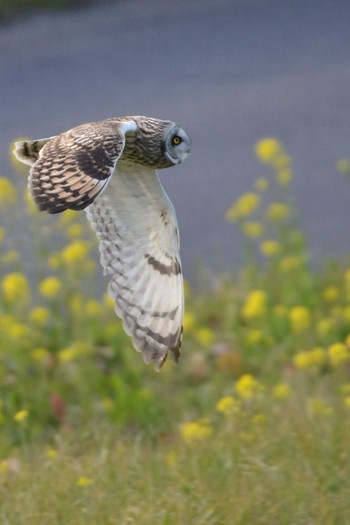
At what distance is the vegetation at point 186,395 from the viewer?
417 centimetres

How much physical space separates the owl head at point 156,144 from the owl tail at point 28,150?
314 mm

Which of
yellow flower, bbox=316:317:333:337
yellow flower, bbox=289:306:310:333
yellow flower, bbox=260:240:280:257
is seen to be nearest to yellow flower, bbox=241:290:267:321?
yellow flower, bbox=289:306:310:333

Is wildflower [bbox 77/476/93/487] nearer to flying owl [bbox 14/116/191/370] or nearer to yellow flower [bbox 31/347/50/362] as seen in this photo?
flying owl [bbox 14/116/191/370]

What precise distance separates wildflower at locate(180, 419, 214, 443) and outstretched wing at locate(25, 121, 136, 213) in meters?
1.05

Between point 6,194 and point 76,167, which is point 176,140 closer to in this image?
point 76,167

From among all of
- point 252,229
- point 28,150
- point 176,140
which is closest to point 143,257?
point 176,140

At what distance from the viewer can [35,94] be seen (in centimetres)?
1058

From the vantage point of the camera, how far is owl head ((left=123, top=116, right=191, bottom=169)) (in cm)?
482

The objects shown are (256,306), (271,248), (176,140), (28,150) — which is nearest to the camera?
(28,150)

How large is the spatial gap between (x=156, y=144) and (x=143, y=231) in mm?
425

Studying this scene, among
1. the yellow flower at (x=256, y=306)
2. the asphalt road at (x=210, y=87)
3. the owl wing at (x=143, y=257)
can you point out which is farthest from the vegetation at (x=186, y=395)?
the asphalt road at (x=210, y=87)

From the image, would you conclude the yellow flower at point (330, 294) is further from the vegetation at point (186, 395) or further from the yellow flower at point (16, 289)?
the yellow flower at point (16, 289)

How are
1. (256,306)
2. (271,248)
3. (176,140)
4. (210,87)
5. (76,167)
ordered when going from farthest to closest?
(210,87), (271,248), (256,306), (176,140), (76,167)

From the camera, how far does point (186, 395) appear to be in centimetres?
568
